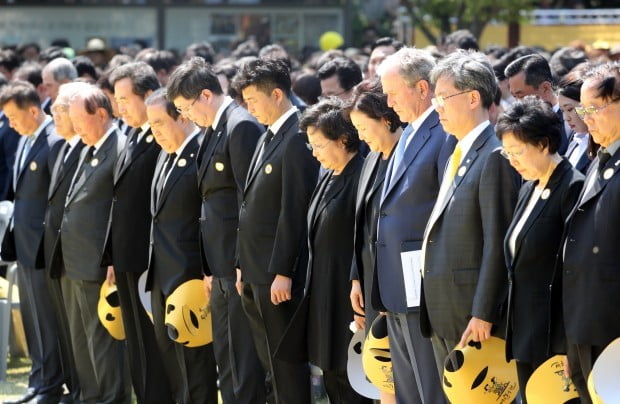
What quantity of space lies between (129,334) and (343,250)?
1.93 meters

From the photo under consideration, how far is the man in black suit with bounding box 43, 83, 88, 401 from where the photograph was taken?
7.90 m

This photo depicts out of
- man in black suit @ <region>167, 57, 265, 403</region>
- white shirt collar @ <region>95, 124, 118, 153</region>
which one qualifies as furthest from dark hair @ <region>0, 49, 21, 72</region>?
man in black suit @ <region>167, 57, 265, 403</region>

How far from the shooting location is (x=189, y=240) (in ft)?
23.2

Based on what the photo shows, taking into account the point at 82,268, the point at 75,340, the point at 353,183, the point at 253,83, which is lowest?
the point at 75,340

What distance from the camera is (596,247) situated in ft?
15.6

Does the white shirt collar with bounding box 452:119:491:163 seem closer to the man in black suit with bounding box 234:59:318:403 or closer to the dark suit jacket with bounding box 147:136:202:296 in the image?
the man in black suit with bounding box 234:59:318:403

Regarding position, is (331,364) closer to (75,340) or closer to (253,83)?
(253,83)

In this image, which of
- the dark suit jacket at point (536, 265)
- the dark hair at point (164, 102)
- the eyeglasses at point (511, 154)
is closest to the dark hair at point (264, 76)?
the dark hair at point (164, 102)

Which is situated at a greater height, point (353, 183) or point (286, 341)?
point (353, 183)

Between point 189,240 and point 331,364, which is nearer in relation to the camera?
point 331,364

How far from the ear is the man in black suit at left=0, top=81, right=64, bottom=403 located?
3339 millimetres

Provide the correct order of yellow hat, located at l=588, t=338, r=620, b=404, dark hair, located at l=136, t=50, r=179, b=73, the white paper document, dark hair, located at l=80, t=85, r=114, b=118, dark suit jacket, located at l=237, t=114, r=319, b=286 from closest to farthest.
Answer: yellow hat, located at l=588, t=338, r=620, b=404, the white paper document, dark suit jacket, located at l=237, t=114, r=319, b=286, dark hair, located at l=80, t=85, r=114, b=118, dark hair, located at l=136, t=50, r=179, b=73

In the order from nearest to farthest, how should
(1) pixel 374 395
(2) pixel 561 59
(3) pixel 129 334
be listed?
(1) pixel 374 395 < (3) pixel 129 334 < (2) pixel 561 59

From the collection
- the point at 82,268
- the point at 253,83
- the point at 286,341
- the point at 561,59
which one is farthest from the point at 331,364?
the point at 561,59
